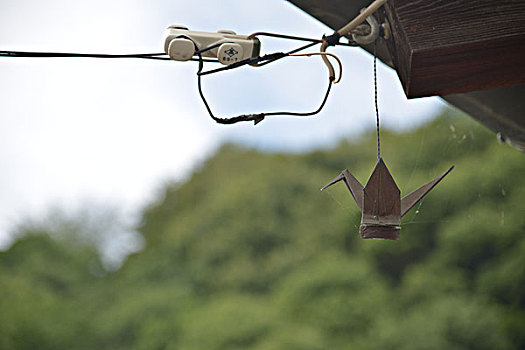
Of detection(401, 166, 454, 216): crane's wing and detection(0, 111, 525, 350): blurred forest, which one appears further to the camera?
detection(0, 111, 525, 350): blurred forest

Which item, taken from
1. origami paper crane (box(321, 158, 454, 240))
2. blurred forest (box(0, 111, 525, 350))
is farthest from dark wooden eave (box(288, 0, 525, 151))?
blurred forest (box(0, 111, 525, 350))

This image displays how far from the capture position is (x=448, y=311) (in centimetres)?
583

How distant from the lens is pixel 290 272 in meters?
7.12

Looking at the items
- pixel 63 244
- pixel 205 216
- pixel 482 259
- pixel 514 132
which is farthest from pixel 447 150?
pixel 63 244

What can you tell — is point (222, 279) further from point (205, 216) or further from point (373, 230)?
point (373, 230)

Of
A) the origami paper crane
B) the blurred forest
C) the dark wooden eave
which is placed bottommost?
the blurred forest

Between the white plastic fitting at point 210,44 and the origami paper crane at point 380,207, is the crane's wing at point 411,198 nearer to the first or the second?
the origami paper crane at point 380,207

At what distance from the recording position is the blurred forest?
5.89 meters

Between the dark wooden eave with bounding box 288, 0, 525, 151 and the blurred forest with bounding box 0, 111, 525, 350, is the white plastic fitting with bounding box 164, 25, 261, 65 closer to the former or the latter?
the dark wooden eave with bounding box 288, 0, 525, 151

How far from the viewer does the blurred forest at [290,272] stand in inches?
232

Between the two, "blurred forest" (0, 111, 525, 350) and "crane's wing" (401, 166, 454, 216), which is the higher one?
"crane's wing" (401, 166, 454, 216)

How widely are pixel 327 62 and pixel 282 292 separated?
6.44 meters

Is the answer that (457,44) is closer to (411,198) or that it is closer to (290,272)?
(411,198)

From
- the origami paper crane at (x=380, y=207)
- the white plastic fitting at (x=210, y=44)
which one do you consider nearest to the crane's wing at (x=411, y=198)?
the origami paper crane at (x=380, y=207)
